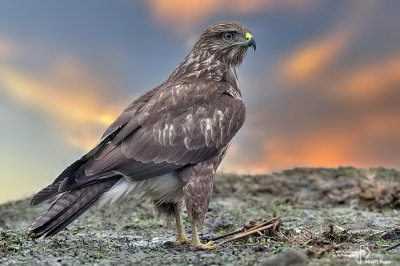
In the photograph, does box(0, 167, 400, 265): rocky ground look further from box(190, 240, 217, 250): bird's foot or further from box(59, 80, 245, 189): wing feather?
box(59, 80, 245, 189): wing feather

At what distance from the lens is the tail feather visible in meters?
6.49

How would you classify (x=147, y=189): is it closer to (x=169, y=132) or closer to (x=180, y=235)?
(x=169, y=132)

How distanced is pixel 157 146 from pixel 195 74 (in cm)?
151

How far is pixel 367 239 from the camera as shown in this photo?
23.2 ft

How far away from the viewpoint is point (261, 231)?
24.0 feet

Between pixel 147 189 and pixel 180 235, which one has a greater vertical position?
pixel 147 189

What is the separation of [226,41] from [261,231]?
9.78 feet

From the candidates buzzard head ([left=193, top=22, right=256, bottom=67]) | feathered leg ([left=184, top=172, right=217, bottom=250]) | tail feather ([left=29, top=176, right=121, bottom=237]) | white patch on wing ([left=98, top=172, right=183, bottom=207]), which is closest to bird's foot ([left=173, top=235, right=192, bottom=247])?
feathered leg ([left=184, top=172, right=217, bottom=250])

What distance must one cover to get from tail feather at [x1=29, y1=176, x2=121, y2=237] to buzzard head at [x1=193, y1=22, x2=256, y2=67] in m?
A: 2.84

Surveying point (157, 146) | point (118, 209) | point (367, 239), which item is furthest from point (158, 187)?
point (118, 209)

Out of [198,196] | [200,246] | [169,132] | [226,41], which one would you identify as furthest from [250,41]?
[200,246]

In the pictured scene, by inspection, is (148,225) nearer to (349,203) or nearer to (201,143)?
(201,143)

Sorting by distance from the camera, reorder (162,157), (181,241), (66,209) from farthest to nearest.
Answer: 1. (181,241)
2. (162,157)
3. (66,209)

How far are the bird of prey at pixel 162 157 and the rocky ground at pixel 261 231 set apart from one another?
1.80ft
